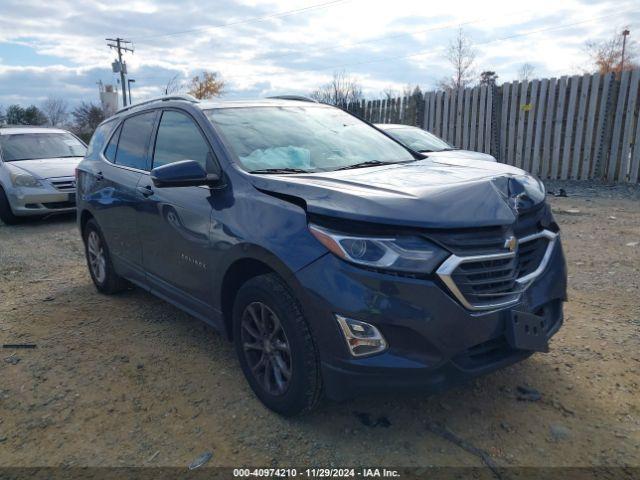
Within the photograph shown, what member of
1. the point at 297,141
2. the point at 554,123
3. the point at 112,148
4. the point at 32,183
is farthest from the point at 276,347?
the point at 554,123

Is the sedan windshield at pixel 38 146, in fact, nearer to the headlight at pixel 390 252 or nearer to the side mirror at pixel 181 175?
the side mirror at pixel 181 175

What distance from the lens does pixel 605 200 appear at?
9.13 m

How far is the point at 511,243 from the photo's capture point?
8.18 feet

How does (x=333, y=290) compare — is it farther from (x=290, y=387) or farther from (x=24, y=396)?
(x=24, y=396)

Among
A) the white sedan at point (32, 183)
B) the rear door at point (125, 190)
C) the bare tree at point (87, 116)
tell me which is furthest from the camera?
the bare tree at point (87, 116)

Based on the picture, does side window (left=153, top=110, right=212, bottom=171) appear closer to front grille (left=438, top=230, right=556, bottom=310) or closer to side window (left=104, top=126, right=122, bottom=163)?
side window (left=104, top=126, right=122, bottom=163)

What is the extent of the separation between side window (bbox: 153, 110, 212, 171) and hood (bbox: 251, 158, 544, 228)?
0.70 m

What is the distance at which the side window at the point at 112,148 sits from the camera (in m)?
4.73

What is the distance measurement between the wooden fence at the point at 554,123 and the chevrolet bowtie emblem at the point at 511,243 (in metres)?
9.65

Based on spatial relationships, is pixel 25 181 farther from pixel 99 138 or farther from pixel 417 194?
pixel 417 194

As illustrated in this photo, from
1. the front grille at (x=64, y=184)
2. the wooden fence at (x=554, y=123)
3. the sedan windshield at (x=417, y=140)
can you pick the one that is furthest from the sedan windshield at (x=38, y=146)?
the wooden fence at (x=554, y=123)

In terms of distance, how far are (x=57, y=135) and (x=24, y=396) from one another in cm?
879

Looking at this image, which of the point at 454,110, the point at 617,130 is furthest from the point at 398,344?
the point at 454,110

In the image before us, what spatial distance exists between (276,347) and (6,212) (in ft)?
27.7
